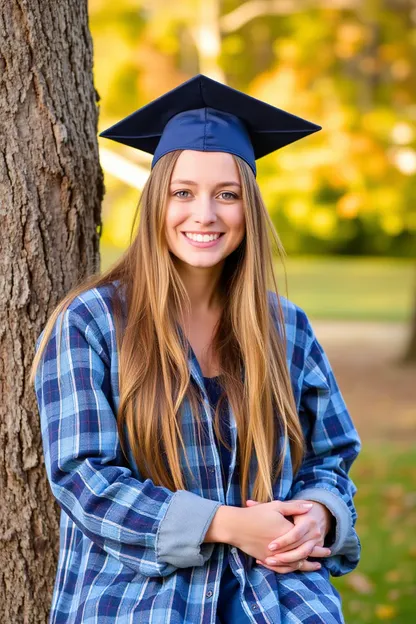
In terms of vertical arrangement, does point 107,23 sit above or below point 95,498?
above

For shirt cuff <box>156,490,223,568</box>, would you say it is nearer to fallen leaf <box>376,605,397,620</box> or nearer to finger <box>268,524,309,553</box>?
finger <box>268,524,309,553</box>

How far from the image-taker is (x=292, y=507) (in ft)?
8.41

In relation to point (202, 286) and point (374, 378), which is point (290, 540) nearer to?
point (202, 286)

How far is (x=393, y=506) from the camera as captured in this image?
242 inches

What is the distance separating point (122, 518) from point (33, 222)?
0.92m

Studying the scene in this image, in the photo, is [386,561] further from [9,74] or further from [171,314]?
[9,74]

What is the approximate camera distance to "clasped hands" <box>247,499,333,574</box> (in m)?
2.49

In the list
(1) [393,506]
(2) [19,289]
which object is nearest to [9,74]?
(2) [19,289]

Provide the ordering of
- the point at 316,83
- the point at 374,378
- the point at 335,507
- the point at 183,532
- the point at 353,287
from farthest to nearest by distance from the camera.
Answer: the point at 353,287 → the point at 374,378 → the point at 316,83 → the point at 335,507 → the point at 183,532

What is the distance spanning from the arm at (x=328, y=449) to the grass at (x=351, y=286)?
1332cm

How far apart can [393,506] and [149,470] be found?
3.96 metres

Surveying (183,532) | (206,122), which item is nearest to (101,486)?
(183,532)

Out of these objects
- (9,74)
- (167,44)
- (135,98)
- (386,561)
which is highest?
(167,44)

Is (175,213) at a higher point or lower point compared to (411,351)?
higher
